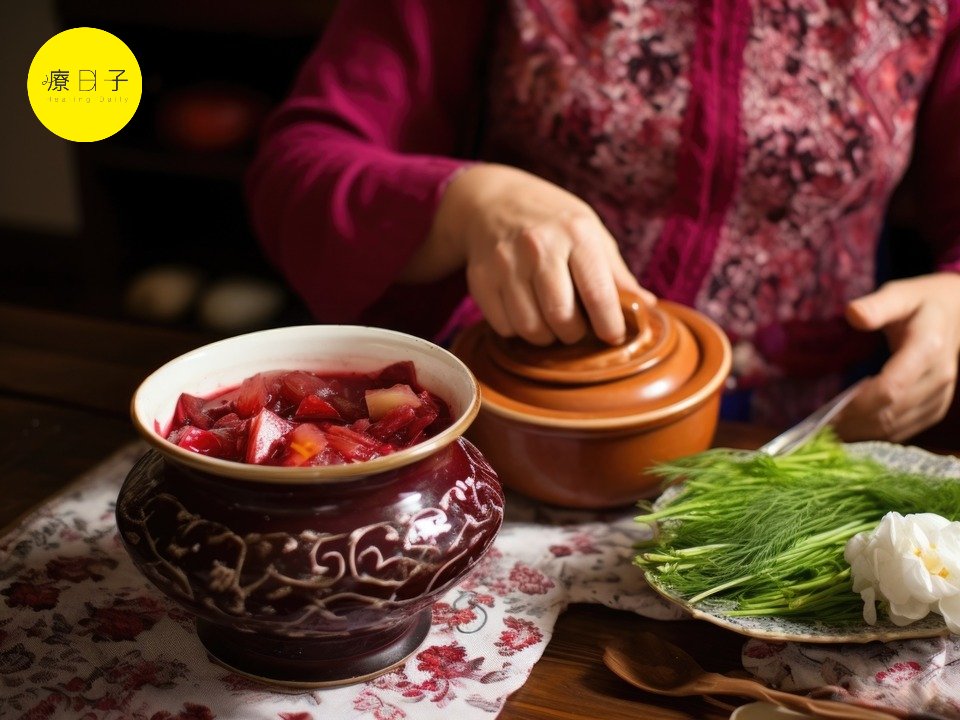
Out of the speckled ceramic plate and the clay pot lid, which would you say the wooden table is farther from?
the clay pot lid

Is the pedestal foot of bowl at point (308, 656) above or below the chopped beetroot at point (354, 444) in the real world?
below

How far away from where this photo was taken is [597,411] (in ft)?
2.98

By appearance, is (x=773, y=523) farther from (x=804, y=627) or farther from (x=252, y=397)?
(x=252, y=397)

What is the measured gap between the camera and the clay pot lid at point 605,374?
908mm

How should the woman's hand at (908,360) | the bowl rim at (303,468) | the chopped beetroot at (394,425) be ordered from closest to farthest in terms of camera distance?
1. the bowl rim at (303,468)
2. the chopped beetroot at (394,425)
3. the woman's hand at (908,360)

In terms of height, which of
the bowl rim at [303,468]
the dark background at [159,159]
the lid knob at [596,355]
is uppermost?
the bowl rim at [303,468]

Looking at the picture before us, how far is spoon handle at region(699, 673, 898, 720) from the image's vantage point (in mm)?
647

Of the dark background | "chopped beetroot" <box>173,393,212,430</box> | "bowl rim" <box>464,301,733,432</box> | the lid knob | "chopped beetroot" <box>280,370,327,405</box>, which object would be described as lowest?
the dark background

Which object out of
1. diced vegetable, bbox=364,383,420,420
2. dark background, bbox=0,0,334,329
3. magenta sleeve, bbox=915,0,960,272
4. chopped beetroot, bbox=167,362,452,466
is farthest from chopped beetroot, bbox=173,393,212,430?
dark background, bbox=0,0,334,329

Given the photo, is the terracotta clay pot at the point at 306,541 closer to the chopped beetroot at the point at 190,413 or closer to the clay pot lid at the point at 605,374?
the chopped beetroot at the point at 190,413

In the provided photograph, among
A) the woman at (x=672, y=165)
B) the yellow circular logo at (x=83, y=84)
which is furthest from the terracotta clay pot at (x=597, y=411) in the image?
the yellow circular logo at (x=83, y=84)

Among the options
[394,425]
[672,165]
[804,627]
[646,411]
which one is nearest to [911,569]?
[804,627]

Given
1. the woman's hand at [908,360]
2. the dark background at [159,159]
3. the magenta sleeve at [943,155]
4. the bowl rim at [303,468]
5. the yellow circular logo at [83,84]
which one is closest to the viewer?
the bowl rim at [303,468]

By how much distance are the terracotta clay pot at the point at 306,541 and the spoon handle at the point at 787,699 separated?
19cm
